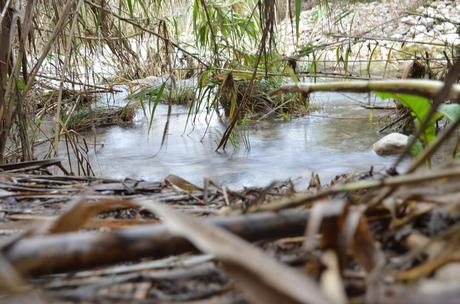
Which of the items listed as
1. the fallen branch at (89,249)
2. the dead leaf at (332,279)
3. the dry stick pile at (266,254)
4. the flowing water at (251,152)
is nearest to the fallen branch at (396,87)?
the dry stick pile at (266,254)

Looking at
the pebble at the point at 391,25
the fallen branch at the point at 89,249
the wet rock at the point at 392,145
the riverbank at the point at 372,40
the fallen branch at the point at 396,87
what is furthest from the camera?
the pebble at the point at 391,25

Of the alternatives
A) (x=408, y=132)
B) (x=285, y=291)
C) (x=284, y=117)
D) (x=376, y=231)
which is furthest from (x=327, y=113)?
(x=285, y=291)

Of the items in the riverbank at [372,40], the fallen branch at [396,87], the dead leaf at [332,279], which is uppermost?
the riverbank at [372,40]

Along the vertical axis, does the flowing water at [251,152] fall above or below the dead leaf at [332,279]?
below

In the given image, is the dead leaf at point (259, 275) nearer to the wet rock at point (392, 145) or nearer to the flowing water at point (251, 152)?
the flowing water at point (251, 152)

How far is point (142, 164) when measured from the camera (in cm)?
306

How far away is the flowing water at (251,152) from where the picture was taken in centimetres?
270

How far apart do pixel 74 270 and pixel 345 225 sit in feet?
0.93

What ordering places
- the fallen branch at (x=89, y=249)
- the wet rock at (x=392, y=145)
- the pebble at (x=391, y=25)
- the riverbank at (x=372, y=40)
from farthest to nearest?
1. the pebble at (x=391, y=25)
2. the wet rock at (x=392, y=145)
3. the riverbank at (x=372, y=40)
4. the fallen branch at (x=89, y=249)

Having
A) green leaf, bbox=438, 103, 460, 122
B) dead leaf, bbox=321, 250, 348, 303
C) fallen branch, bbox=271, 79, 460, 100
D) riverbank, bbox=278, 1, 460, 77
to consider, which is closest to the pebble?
riverbank, bbox=278, 1, 460, 77

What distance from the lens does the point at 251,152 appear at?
3258 millimetres

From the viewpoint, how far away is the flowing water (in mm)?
2697

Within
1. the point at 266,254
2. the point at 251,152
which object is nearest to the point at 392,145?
the point at 251,152

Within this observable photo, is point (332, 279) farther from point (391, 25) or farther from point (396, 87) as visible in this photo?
point (391, 25)
